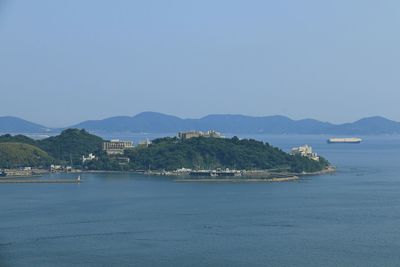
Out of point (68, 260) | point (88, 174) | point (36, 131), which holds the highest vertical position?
point (36, 131)

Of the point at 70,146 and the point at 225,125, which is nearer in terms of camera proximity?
the point at 70,146

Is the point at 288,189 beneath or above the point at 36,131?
beneath

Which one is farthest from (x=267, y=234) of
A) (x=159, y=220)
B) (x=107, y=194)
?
(x=107, y=194)

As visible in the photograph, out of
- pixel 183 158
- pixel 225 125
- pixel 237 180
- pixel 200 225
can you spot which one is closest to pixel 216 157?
pixel 183 158

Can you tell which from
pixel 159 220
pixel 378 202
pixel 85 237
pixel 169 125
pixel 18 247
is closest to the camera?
pixel 18 247

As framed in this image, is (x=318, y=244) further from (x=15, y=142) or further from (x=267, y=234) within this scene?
(x=15, y=142)

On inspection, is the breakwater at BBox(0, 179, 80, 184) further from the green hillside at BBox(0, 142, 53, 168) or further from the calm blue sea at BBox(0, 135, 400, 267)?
the green hillside at BBox(0, 142, 53, 168)

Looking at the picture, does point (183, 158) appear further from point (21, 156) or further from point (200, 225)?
point (200, 225)
